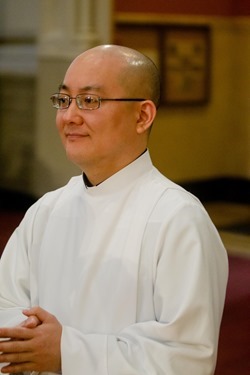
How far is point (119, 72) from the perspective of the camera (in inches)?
69.7

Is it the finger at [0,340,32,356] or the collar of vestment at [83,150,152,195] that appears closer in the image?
the finger at [0,340,32,356]

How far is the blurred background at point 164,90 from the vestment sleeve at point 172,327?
405 centimetres

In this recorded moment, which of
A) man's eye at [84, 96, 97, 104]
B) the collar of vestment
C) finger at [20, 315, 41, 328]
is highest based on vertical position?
man's eye at [84, 96, 97, 104]

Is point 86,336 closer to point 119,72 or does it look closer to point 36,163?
point 119,72

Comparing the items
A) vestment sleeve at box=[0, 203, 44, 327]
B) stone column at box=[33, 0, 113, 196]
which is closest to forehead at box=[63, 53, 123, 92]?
vestment sleeve at box=[0, 203, 44, 327]

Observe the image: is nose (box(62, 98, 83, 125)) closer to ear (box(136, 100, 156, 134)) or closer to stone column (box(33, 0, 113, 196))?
ear (box(136, 100, 156, 134))

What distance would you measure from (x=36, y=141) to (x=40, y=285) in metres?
5.05

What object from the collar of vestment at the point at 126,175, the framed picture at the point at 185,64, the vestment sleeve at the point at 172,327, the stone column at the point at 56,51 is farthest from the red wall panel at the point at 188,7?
the vestment sleeve at the point at 172,327

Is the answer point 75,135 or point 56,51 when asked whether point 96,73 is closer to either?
point 75,135

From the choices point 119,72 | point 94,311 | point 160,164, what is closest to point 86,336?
point 94,311

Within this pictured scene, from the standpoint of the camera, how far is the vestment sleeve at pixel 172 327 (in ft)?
5.50

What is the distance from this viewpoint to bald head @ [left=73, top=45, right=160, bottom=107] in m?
1.78

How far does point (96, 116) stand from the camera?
1.78m

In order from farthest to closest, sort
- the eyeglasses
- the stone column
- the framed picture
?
the framed picture
the stone column
the eyeglasses
